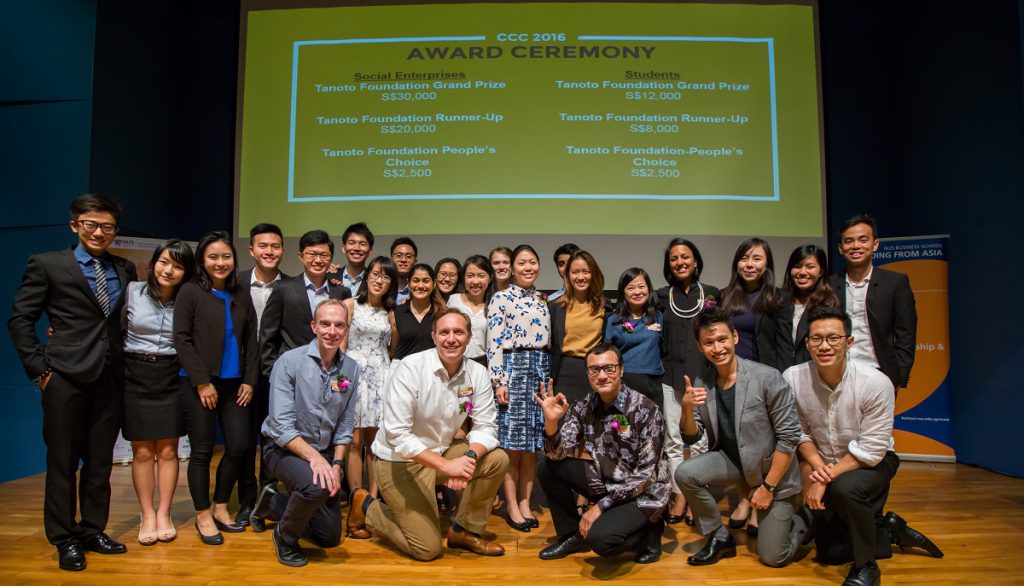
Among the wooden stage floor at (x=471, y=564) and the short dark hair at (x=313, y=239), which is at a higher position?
the short dark hair at (x=313, y=239)

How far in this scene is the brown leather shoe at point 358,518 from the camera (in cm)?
262

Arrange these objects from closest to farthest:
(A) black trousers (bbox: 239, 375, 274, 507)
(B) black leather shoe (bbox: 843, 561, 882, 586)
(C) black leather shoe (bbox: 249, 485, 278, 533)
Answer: (B) black leather shoe (bbox: 843, 561, 882, 586), (C) black leather shoe (bbox: 249, 485, 278, 533), (A) black trousers (bbox: 239, 375, 274, 507)

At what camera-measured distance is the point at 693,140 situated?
427 centimetres

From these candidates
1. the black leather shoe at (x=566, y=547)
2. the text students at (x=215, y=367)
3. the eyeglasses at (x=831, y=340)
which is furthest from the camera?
the text students at (x=215, y=367)

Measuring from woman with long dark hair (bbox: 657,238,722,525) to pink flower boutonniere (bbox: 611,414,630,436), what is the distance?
664 millimetres

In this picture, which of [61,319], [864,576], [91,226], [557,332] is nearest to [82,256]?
[91,226]

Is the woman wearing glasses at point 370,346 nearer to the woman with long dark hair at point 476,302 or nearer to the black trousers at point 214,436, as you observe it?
the woman with long dark hair at point 476,302

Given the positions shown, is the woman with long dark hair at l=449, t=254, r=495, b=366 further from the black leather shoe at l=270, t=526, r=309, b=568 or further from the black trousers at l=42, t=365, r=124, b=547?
the black trousers at l=42, t=365, r=124, b=547

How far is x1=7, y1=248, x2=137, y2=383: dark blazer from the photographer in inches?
88.9

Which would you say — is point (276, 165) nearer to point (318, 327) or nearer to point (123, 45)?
point (123, 45)

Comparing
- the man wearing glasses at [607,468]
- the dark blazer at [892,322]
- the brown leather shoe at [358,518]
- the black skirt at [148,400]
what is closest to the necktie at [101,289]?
the black skirt at [148,400]

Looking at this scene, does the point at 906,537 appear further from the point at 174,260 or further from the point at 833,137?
the point at 833,137

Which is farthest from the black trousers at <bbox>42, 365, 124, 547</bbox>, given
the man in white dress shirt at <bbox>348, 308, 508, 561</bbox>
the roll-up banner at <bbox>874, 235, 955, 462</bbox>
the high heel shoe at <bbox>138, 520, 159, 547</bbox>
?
the roll-up banner at <bbox>874, 235, 955, 462</bbox>

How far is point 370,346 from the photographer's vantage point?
296 cm
